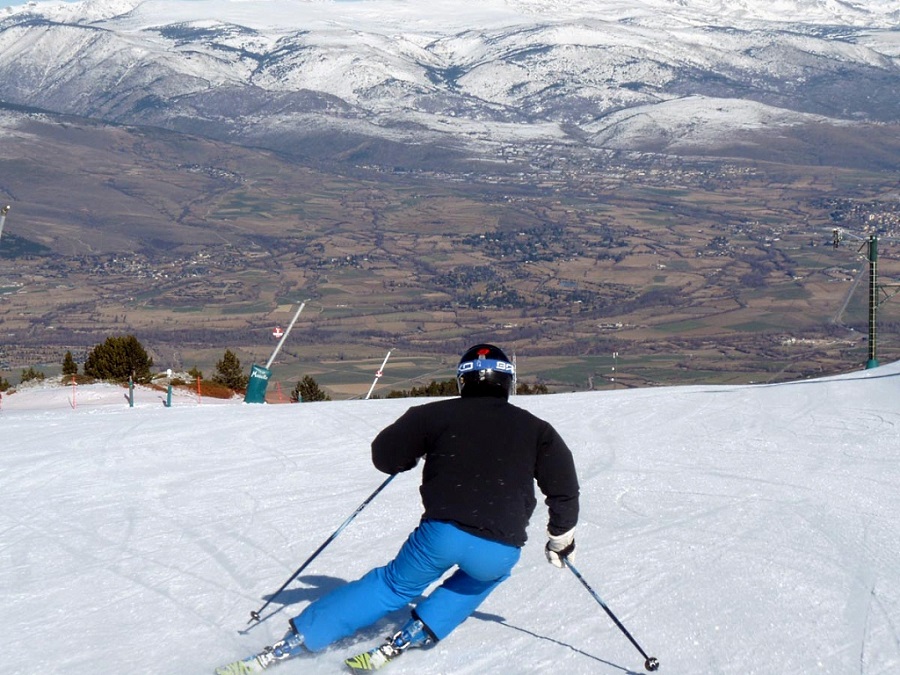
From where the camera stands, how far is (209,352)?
362ft

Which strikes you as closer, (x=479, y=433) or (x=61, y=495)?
(x=479, y=433)

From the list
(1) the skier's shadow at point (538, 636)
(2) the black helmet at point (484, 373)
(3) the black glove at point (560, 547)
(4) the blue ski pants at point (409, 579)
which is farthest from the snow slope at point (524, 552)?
(2) the black helmet at point (484, 373)

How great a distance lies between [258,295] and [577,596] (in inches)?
5891

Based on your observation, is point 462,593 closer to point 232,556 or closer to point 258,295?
point 232,556

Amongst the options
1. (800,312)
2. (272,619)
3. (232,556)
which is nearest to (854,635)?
(272,619)

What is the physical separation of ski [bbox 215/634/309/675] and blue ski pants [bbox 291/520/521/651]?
60 mm

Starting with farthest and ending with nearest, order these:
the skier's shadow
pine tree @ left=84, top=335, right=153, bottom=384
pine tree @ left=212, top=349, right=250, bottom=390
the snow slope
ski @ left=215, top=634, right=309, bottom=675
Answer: pine tree @ left=212, top=349, right=250, bottom=390
pine tree @ left=84, top=335, right=153, bottom=384
the snow slope
the skier's shadow
ski @ left=215, top=634, right=309, bottom=675

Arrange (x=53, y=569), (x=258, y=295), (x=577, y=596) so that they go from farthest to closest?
(x=258, y=295)
(x=53, y=569)
(x=577, y=596)

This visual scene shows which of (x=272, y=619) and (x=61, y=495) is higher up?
(x=272, y=619)

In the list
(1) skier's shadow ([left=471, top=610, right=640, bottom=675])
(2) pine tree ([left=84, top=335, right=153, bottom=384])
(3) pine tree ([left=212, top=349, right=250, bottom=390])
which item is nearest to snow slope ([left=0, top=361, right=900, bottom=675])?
(1) skier's shadow ([left=471, top=610, right=640, bottom=675])

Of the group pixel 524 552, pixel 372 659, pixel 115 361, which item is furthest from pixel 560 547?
pixel 115 361

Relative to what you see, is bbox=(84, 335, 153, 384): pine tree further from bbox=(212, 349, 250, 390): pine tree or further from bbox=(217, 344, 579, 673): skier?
bbox=(217, 344, 579, 673): skier

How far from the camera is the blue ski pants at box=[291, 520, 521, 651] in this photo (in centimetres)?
593

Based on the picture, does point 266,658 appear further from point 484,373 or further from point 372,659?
point 484,373
